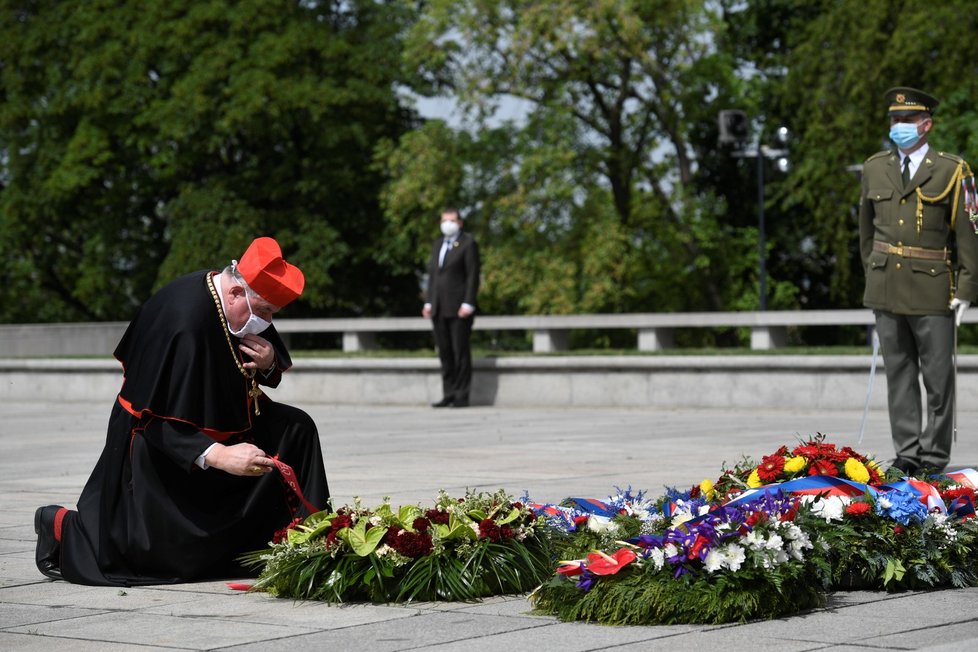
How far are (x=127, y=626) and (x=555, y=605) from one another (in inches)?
55.6

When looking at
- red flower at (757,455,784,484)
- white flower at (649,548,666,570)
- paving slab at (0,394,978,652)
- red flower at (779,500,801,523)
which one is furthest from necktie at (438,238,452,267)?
white flower at (649,548,666,570)

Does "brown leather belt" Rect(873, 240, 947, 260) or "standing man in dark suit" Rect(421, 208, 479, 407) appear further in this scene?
"standing man in dark suit" Rect(421, 208, 479, 407)

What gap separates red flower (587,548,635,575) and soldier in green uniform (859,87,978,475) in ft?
14.2

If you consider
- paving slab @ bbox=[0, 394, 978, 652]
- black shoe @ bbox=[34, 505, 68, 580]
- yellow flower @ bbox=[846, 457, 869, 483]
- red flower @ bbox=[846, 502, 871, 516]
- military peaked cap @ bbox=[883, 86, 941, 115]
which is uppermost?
military peaked cap @ bbox=[883, 86, 941, 115]

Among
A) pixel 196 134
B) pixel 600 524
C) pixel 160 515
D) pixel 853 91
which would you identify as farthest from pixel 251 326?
pixel 196 134

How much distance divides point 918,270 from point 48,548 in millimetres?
5253

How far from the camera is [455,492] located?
9.08 metres

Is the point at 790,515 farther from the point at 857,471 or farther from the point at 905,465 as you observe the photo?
the point at 905,465

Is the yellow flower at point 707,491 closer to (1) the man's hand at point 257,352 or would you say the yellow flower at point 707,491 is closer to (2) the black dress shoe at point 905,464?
(1) the man's hand at point 257,352

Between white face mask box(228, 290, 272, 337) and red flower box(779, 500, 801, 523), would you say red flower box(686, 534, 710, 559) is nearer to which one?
red flower box(779, 500, 801, 523)

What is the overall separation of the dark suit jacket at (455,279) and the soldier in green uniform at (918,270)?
29.4 feet

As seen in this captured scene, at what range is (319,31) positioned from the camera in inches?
1588

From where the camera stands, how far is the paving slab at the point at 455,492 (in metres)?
5.06

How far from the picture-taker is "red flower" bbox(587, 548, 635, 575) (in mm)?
5387
